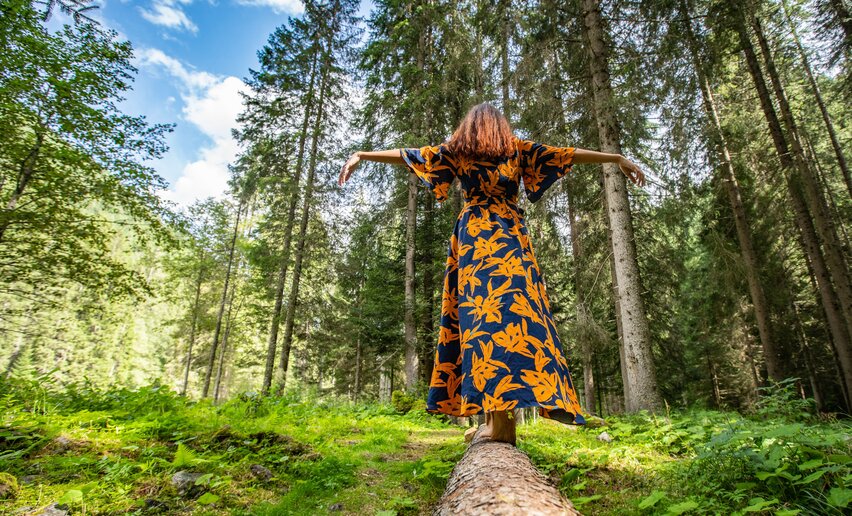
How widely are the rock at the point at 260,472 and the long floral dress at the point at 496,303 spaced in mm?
1417

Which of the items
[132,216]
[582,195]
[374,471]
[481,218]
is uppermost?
[582,195]

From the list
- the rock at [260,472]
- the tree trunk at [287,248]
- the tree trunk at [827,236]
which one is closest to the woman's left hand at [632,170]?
the rock at [260,472]

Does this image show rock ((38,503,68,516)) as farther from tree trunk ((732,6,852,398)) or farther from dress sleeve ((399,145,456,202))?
tree trunk ((732,6,852,398))

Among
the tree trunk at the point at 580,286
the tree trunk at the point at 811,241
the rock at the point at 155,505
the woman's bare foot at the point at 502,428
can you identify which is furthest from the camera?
the tree trunk at the point at 811,241

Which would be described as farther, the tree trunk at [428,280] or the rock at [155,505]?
the tree trunk at [428,280]

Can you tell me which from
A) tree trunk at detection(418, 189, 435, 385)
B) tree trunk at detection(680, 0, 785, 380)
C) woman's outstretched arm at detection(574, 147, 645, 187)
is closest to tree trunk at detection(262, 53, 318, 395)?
tree trunk at detection(418, 189, 435, 385)

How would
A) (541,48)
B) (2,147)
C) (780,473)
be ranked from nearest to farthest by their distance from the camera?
(780,473) → (2,147) → (541,48)

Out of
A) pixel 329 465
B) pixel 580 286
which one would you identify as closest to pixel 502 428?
pixel 329 465

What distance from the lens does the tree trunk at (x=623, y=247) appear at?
5539 mm

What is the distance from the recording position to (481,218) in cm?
278

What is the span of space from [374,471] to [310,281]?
1345 centimetres

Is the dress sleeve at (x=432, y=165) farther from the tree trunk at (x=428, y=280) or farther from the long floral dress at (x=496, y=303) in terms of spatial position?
the tree trunk at (x=428, y=280)

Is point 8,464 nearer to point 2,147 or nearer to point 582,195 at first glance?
point 2,147

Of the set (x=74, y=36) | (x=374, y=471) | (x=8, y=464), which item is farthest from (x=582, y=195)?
(x=74, y=36)
